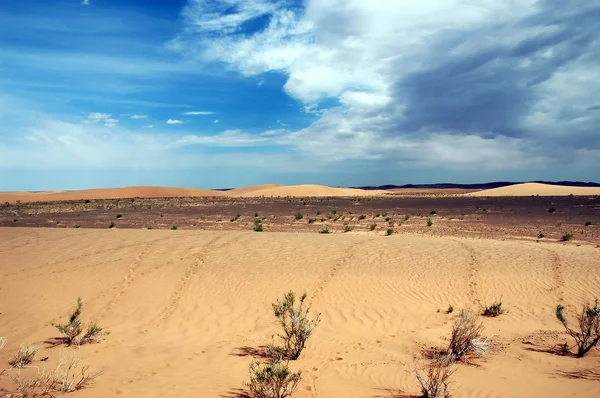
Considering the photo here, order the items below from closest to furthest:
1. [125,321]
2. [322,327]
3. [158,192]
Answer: [322,327] → [125,321] → [158,192]

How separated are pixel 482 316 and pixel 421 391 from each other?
14.1 ft

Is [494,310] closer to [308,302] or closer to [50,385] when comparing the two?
[308,302]

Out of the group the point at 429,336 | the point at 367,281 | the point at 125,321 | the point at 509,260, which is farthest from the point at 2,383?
the point at 509,260

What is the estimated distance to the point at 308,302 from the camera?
10.2 meters

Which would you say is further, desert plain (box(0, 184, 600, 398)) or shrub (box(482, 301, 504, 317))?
shrub (box(482, 301, 504, 317))

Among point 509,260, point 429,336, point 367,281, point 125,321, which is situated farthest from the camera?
point 509,260

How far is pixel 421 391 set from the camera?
5.76 m

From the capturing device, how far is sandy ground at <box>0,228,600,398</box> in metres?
6.21

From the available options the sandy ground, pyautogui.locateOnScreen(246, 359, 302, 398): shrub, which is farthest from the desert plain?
pyautogui.locateOnScreen(246, 359, 302, 398): shrub

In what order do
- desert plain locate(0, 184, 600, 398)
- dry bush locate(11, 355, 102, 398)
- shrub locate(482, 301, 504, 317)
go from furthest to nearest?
shrub locate(482, 301, 504, 317) → desert plain locate(0, 184, 600, 398) → dry bush locate(11, 355, 102, 398)

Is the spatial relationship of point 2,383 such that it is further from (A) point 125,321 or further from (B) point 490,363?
(B) point 490,363

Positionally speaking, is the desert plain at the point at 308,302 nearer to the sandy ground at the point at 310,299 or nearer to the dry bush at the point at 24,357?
the sandy ground at the point at 310,299

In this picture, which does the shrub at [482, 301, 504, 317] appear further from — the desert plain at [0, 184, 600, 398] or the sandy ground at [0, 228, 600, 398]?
the desert plain at [0, 184, 600, 398]

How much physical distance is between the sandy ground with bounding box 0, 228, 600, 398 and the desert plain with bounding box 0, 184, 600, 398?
4 centimetres
